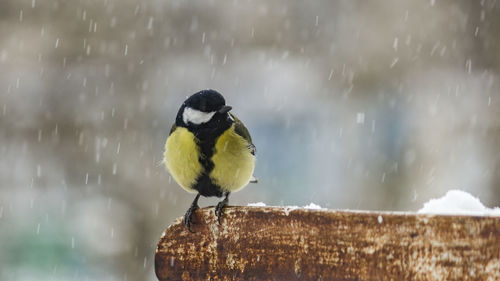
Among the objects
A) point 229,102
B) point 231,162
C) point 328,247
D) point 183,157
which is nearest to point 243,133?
point 231,162

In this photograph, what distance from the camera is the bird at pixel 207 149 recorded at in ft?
8.48

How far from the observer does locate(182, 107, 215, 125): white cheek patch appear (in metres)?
2.60

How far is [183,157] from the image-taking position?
260 centimetres

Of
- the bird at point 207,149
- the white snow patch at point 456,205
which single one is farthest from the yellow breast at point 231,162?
the white snow patch at point 456,205

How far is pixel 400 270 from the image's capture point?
121 centimetres

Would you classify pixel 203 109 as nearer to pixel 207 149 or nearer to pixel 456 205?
pixel 207 149

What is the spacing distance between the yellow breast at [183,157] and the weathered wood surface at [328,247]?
97 centimetres

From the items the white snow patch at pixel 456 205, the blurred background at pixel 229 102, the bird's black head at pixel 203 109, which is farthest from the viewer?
the blurred background at pixel 229 102

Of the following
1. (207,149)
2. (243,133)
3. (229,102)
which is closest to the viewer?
(207,149)

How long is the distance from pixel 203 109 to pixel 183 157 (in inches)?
8.5

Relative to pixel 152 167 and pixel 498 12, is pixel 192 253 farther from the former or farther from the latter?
pixel 498 12

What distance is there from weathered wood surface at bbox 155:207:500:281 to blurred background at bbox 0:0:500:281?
4729mm

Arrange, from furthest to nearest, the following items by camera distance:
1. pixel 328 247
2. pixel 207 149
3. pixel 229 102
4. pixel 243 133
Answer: pixel 229 102 < pixel 243 133 < pixel 207 149 < pixel 328 247

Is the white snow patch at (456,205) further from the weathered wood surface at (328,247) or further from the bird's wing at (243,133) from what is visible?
the bird's wing at (243,133)
